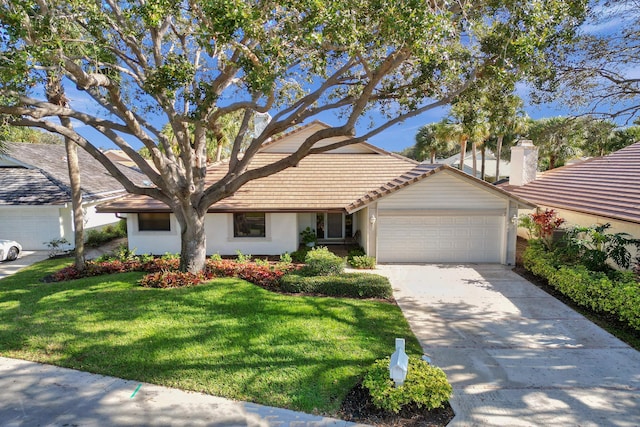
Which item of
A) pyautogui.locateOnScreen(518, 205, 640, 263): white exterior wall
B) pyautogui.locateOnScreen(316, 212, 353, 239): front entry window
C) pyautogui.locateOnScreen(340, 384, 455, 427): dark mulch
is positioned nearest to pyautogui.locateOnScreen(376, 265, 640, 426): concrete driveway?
pyautogui.locateOnScreen(340, 384, 455, 427): dark mulch

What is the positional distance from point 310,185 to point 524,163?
40.0 ft

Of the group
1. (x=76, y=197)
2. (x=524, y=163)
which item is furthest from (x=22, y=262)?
(x=524, y=163)

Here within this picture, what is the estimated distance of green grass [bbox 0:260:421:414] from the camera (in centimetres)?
581

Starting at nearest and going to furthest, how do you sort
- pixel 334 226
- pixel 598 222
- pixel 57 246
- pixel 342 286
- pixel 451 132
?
1. pixel 342 286
2. pixel 598 222
3. pixel 57 246
4. pixel 334 226
5. pixel 451 132

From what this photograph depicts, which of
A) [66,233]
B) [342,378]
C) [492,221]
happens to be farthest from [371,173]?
[66,233]

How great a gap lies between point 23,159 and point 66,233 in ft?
19.1

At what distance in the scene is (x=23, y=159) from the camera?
18938mm

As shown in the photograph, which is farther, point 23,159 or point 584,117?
point 23,159

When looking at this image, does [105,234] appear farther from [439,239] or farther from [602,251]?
Answer: [602,251]

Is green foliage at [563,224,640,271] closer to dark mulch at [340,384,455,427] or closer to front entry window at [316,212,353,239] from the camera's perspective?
dark mulch at [340,384,455,427]

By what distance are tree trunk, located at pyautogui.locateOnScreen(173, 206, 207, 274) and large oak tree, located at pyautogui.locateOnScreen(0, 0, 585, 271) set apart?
1.3 inches

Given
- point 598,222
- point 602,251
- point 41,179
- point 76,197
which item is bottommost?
point 602,251

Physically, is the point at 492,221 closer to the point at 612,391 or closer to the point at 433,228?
the point at 433,228

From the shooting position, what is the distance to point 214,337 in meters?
7.19
